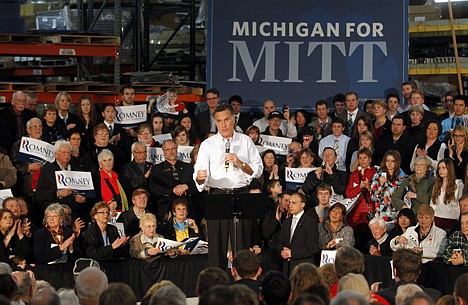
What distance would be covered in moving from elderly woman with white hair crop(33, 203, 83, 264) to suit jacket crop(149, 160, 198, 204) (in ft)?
6.38

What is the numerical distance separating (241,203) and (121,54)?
10.1 m

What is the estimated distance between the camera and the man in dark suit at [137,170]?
1537 cm

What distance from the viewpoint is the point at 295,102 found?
64.0 feet

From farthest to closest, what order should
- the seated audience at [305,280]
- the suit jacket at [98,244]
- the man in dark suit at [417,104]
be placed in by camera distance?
the man in dark suit at [417,104]
the suit jacket at [98,244]
the seated audience at [305,280]

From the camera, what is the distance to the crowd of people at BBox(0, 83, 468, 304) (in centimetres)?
1323

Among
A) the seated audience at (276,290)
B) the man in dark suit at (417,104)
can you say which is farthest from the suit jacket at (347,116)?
the seated audience at (276,290)

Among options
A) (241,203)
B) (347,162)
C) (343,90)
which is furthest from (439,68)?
(241,203)

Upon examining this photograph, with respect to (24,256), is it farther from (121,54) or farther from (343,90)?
(121,54)

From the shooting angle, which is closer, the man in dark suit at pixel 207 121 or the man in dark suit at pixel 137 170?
the man in dark suit at pixel 137 170

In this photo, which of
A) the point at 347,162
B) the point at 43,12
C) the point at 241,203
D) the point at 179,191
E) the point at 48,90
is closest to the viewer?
the point at 241,203

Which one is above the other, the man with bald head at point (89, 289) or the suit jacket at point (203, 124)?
the suit jacket at point (203, 124)

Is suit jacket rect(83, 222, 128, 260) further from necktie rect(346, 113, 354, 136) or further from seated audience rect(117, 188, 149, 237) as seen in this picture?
necktie rect(346, 113, 354, 136)

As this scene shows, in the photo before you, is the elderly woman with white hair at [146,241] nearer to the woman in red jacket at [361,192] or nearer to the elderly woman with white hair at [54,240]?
the elderly woman with white hair at [54,240]

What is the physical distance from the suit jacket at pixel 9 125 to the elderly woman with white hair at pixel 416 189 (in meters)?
5.18
